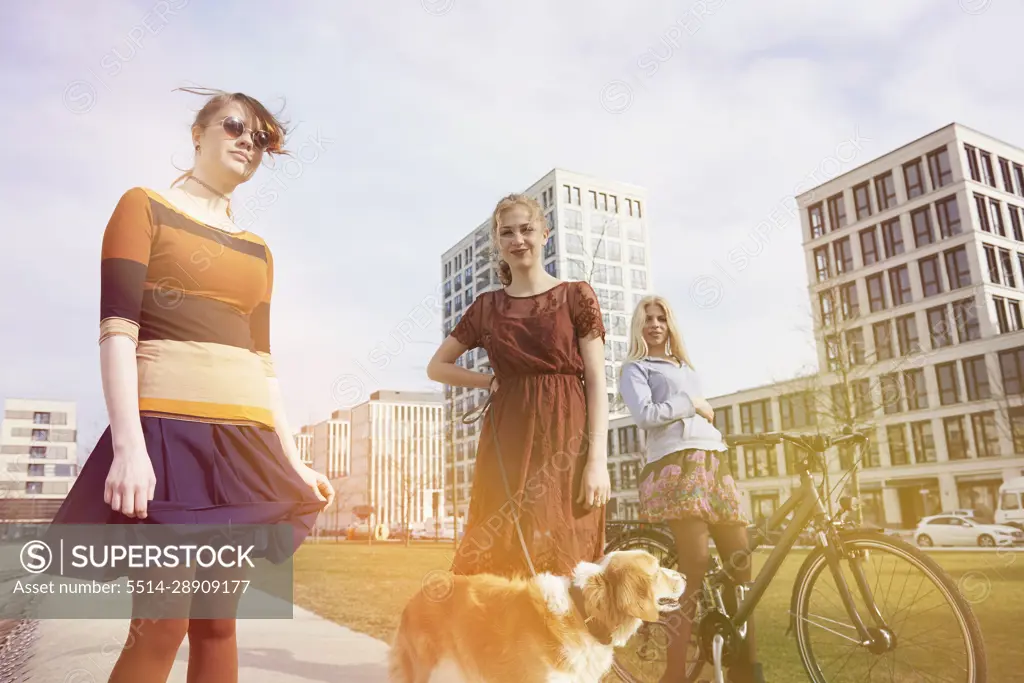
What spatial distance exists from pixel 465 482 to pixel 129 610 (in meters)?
69.2

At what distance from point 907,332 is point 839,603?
154ft

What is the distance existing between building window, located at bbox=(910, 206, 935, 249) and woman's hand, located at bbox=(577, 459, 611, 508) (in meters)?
47.9

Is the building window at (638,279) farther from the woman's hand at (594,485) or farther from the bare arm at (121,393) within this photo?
the bare arm at (121,393)

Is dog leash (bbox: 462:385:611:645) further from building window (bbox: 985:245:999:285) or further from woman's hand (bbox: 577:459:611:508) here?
building window (bbox: 985:245:999:285)

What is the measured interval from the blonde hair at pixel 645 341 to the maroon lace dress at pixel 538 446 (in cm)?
131

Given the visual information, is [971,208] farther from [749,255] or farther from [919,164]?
[749,255]

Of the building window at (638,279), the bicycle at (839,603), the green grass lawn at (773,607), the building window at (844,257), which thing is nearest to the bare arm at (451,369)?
the green grass lawn at (773,607)

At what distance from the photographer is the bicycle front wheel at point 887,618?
2803 millimetres

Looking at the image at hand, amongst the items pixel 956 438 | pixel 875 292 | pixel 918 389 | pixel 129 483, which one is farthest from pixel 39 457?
pixel 875 292

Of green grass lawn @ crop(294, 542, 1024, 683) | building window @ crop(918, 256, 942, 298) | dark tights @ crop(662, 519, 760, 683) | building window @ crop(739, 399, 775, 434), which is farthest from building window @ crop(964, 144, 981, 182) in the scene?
dark tights @ crop(662, 519, 760, 683)

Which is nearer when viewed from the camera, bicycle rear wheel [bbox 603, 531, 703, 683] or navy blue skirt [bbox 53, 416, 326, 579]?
navy blue skirt [bbox 53, 416, 326, 579]

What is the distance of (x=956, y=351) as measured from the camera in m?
40.0

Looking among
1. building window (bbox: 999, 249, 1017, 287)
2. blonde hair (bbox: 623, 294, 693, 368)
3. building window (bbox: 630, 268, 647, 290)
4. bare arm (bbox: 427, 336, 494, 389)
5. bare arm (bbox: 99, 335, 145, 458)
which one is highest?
building window (bbox: 630, 268, 647, 290)

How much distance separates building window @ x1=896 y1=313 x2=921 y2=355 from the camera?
143ft
